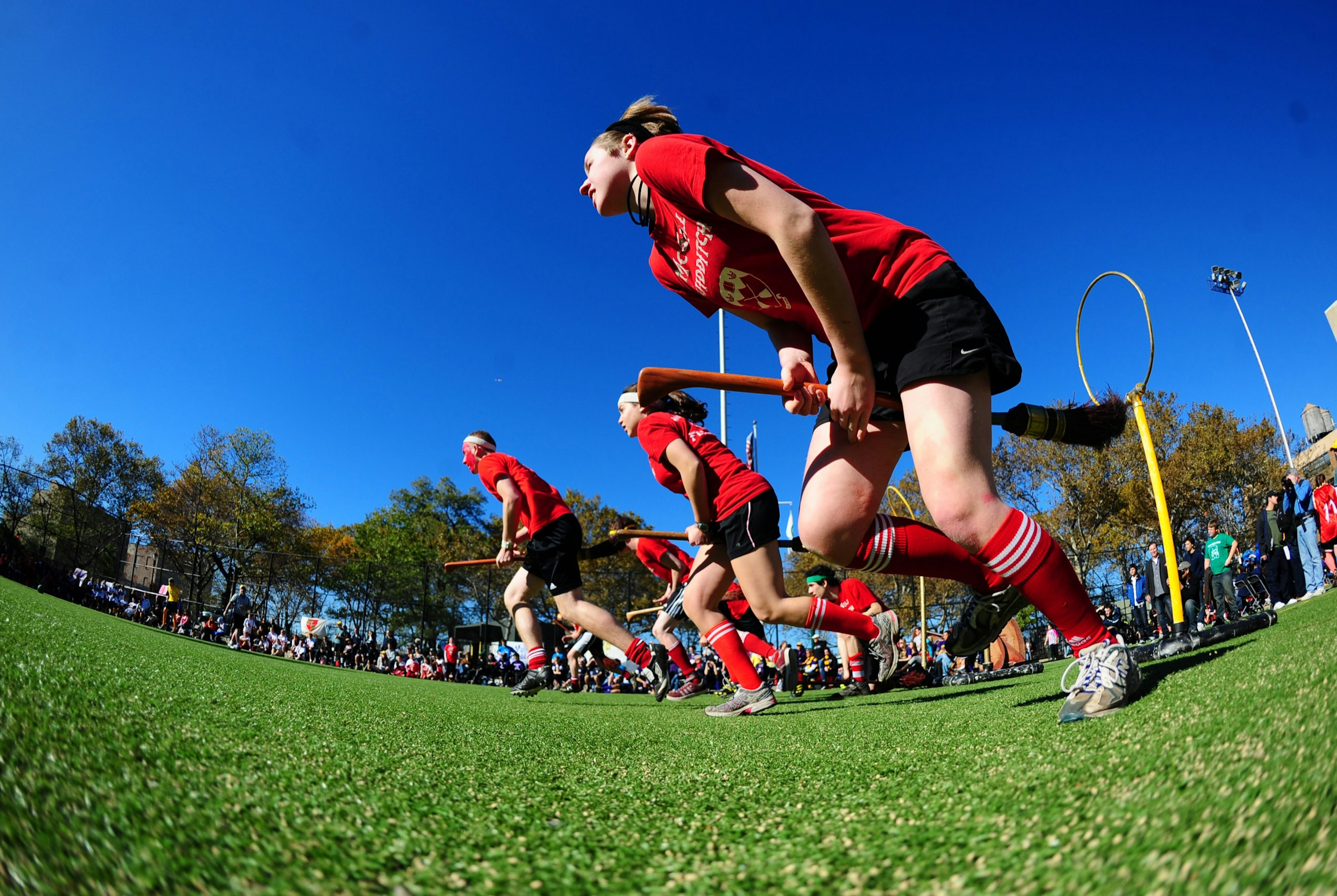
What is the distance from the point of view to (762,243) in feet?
7.88

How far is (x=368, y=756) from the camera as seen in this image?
155 cm

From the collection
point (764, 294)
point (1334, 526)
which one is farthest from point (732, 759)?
point (1334, 526)

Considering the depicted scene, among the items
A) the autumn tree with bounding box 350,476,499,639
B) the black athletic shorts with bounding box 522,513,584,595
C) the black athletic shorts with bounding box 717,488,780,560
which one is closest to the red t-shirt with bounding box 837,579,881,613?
the black athletic shorts with bounding box 522,513,584,595

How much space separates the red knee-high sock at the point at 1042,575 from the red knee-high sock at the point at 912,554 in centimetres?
91

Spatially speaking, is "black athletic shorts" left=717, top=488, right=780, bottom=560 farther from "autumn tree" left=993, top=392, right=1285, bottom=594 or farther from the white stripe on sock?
"autumn tree" left=993, top=392, right=1285, bottom=594

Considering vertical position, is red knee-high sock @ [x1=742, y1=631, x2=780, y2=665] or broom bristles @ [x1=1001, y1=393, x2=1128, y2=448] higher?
broom bristles @ [x1=1001, y1=393, x2=1128, y2=448]

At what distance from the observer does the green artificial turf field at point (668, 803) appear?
66 centimetres

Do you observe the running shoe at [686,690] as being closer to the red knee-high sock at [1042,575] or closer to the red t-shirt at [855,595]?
the red t-shirt at [855,595]

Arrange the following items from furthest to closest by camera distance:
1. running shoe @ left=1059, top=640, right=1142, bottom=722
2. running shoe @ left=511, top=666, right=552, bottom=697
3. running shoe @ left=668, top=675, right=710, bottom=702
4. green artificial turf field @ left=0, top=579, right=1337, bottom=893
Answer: running shoe @ left=668, top=675, right=710, bottom=702, running shoe @ left=511, top=666, right=552, bottom=697, running shoe @ left=1059, top=640, right=1142, bottom=722, green artificial turf field @ left=0, top=579, right=1337, bottom=893

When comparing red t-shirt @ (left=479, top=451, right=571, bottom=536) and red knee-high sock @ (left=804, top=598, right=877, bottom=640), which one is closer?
red knee-high sock @ (left=804, top=598, right=877, bottom=640)

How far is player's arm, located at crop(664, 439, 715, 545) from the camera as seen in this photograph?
4641 millimetres

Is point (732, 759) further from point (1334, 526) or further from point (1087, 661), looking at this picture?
point (1334, 526)

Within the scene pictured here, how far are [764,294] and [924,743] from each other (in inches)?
65.5

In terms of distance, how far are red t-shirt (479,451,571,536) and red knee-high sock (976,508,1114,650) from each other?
4.95 metres
